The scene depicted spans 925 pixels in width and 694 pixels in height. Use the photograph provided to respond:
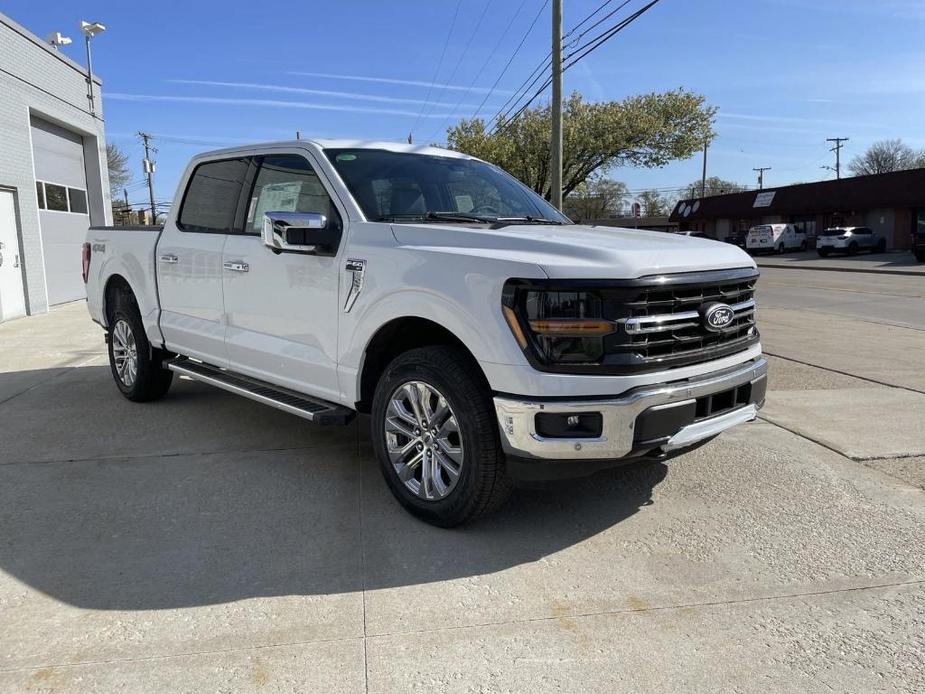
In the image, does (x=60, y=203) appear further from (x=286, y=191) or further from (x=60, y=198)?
(x=286, y=191)

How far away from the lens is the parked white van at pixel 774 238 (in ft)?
147

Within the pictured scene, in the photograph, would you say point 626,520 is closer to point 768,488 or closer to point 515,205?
point 768,488

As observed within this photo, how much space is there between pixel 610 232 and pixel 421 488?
1.82 metres

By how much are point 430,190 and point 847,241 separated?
135 feet

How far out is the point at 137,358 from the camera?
629 centimetres

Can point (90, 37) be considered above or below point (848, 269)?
above

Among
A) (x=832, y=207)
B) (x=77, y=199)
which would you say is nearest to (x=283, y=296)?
(x=77, y=199)

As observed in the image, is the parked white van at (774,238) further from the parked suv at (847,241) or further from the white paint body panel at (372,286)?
the white paint body panel at (372,286)

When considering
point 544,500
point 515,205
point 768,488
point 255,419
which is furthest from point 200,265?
point 768,488

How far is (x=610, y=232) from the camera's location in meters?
4.23

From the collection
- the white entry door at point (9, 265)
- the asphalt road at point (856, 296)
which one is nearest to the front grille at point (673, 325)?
the asphalt road at point (856, 296)

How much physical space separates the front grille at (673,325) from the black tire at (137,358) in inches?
174

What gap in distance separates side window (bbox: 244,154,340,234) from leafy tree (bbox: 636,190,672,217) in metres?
99.1

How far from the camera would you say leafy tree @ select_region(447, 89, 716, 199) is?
33531 millimetres
